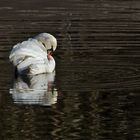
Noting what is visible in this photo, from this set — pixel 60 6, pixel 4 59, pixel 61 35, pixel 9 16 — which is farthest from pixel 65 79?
pixel 60 6

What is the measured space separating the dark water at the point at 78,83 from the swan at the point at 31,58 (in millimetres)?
154

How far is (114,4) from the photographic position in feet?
81.1

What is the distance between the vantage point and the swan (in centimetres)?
1445

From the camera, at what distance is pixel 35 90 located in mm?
13539

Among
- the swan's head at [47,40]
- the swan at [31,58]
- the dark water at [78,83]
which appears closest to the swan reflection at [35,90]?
the dark water at [78,83]

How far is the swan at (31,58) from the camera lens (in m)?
14.5

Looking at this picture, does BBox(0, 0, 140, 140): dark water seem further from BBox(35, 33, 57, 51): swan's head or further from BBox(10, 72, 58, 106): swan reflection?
BBox(35, 33, 57, 51): swan's head

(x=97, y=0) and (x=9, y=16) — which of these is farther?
(x=97, y=0)

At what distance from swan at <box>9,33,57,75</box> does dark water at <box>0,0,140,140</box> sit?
0.50ft

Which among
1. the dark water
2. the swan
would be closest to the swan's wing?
the swan

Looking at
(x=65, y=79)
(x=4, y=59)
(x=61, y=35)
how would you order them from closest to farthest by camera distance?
(x=65, y=79) → (x=4, y=59) → (x=61, y=35)

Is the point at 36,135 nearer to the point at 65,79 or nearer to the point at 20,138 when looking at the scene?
the point at 20,138

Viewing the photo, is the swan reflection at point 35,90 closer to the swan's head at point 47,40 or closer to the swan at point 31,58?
the swan at point 31,58

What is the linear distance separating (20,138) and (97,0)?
14964 millimetres
